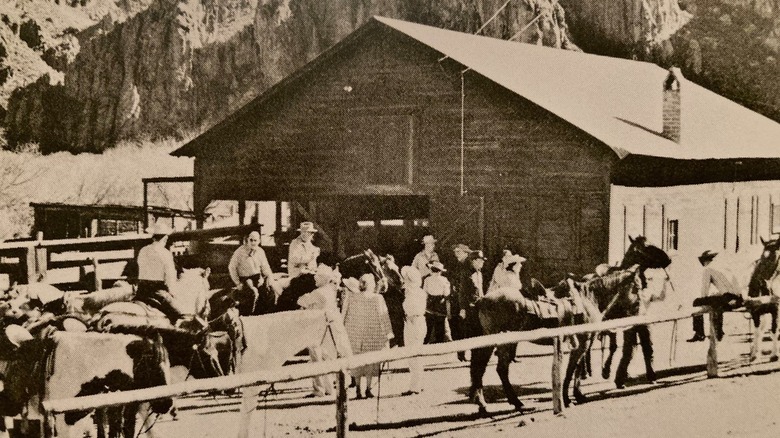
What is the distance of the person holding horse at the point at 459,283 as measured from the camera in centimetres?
1299

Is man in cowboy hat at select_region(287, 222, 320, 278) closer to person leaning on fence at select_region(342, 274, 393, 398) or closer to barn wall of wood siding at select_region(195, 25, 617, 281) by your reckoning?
person leaning on fence at select_region(342, 274, 393, 398)

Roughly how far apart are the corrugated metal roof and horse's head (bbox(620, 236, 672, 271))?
2681 millimetres

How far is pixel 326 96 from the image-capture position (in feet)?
52.3

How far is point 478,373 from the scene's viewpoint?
8797 mm

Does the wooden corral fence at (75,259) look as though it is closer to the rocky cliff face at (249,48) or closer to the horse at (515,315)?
the rocky cliff face at (249,48)

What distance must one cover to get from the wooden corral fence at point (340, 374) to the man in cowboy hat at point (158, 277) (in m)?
1.74

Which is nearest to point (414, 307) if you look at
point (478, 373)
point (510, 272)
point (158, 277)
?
point (510, 272)

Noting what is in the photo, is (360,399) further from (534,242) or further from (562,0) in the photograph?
(562,0)

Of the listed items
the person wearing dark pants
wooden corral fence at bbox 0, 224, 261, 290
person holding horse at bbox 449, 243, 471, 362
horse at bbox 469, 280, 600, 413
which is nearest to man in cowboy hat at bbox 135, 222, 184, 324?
horse at bbox 469, 280, 600, 413

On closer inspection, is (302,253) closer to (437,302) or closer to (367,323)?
(437,302)

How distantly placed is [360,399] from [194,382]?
3524 millimetres

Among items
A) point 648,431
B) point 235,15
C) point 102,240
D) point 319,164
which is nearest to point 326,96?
point 319,164

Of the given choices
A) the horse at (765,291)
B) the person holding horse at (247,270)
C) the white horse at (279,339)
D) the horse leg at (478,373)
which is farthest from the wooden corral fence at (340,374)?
the person holding horse at (247,270)

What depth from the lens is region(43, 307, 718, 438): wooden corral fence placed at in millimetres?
5770
